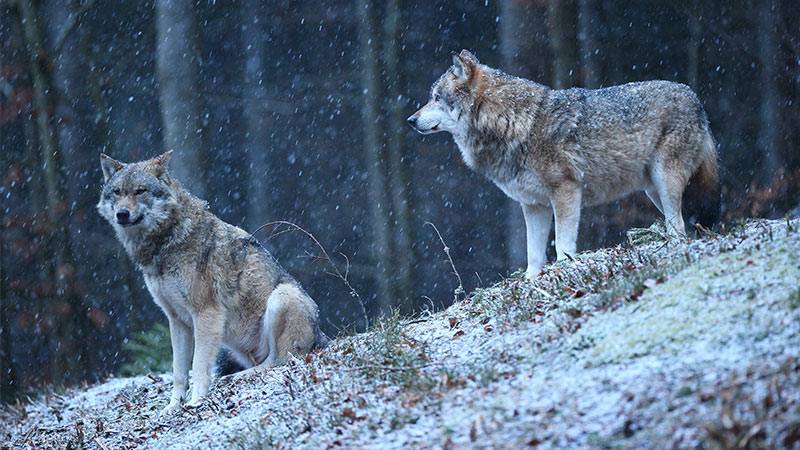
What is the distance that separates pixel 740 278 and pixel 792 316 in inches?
29.8

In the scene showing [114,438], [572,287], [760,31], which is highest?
[760,31]

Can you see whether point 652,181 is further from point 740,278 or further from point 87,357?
point 87,357

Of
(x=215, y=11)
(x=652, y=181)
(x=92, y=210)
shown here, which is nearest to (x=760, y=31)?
(x=652, y=181)

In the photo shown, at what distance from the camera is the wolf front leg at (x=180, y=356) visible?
8.78 metres

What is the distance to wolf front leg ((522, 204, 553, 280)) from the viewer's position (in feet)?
30.7

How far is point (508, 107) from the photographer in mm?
9312

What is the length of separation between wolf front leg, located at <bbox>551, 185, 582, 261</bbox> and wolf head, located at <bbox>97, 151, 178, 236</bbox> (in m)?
3.29

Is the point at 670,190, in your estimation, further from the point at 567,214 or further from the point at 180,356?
the point at 180,356

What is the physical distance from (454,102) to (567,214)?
1.53 metres

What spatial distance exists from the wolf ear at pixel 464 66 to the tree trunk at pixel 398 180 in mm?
7766

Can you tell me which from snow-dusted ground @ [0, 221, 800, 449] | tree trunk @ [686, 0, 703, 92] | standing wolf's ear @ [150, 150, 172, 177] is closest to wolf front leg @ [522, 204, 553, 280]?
snow-dusted ground @ [0, 221, 800, 449]

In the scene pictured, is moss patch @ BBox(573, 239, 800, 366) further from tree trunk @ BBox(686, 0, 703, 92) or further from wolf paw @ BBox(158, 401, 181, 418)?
tree trunk @ BBox(686, 0, 703, 92)

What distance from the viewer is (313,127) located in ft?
76.8

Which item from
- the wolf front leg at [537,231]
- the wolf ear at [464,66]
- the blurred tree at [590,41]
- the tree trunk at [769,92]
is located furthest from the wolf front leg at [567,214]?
the tree trunk at [769,92]
